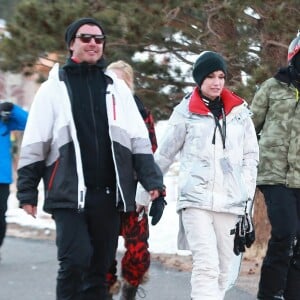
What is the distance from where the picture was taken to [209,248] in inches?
214

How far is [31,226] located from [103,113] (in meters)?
7.62

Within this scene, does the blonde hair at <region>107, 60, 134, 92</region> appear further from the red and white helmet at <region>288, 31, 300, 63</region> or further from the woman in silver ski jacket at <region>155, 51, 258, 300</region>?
the red and white helmet at <region>288, 31, 300, 63</region>

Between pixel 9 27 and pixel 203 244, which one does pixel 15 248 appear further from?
pixel 203 244

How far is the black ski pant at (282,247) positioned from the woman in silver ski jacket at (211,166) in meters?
0.34

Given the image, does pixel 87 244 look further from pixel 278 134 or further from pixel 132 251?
→ pixel 278 134

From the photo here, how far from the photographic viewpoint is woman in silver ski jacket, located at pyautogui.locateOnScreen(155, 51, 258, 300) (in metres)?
5.45

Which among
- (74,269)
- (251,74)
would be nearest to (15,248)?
(251,74)

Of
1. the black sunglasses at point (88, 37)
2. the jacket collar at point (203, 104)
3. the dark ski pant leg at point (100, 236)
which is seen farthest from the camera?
the jacket collar at point (203, 104)

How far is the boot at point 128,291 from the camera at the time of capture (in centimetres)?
620

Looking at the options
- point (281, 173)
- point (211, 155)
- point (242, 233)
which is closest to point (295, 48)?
point (281, 173)

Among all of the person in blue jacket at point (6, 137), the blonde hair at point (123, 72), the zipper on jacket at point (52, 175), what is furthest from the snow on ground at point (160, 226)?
the zipper on jacket at point (52, 175)

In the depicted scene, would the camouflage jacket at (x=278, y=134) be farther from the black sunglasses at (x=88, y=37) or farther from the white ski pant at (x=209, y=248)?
the black sunglasses at (x=88, y=37)

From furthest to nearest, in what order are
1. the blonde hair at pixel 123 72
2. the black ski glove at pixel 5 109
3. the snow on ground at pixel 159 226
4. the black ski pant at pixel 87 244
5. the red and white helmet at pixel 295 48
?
the snow on ground at pixel 159 226 < the black ski glove at pixel 5 109 < the blonde hair at pixel 123 72 < the red and white helmet at pixel 295 48 < the black ski pant at pixel 87 244

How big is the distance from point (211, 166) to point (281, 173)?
2.20ft
